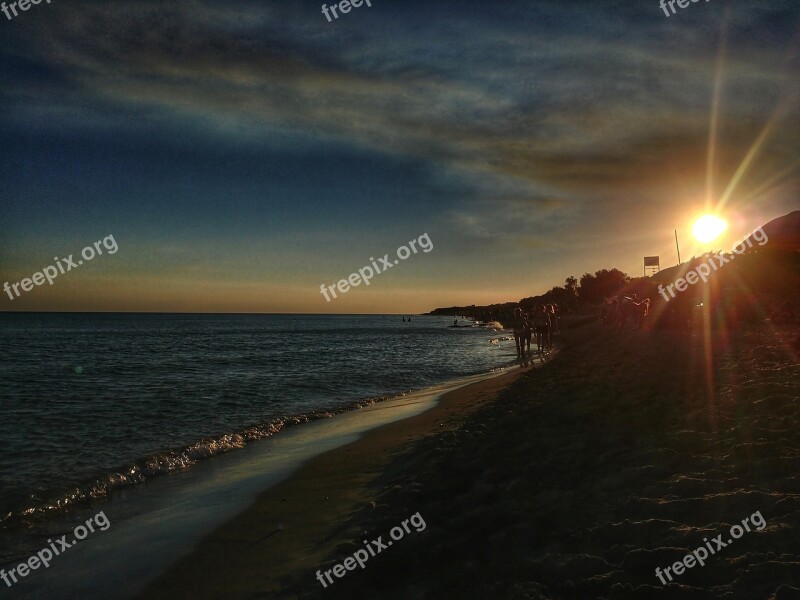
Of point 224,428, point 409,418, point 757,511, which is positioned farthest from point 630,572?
point 224,428

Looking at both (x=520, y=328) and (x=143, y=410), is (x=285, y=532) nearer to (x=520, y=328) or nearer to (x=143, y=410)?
(x=143, y=410)

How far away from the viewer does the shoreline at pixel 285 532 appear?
5.37m

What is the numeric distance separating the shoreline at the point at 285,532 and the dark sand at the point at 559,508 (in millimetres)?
30

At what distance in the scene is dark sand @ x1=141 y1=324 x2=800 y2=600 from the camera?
4.14 metres

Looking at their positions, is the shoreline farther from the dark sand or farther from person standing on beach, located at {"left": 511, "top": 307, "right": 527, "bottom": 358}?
person standing on beach, located at {"left": 511, "top": 307, "right": 527, "bottom": 358}

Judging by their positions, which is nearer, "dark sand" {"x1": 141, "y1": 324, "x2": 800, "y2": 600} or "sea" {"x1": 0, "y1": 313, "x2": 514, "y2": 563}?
"dark sand" {"x1": 141, "y1": 324, "x2": 800, "y2": 600}

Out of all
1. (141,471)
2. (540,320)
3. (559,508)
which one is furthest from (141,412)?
(540,320)

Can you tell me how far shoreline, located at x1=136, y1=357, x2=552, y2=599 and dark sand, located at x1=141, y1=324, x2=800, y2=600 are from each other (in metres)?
0.03

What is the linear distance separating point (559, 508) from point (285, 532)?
12.1 feet

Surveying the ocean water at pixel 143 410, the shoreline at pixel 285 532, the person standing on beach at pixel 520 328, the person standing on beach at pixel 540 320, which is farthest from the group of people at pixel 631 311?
the shoreline at pixel 285 532

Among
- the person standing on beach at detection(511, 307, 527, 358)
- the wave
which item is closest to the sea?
the wave

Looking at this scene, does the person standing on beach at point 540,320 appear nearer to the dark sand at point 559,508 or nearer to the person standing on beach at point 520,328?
the person standing on beach at point 520,328

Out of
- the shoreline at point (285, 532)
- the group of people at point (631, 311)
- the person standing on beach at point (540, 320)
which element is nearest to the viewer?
the shoreline at point (285, 532)

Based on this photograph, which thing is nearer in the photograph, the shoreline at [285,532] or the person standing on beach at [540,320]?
the shoreline at [285,532]
